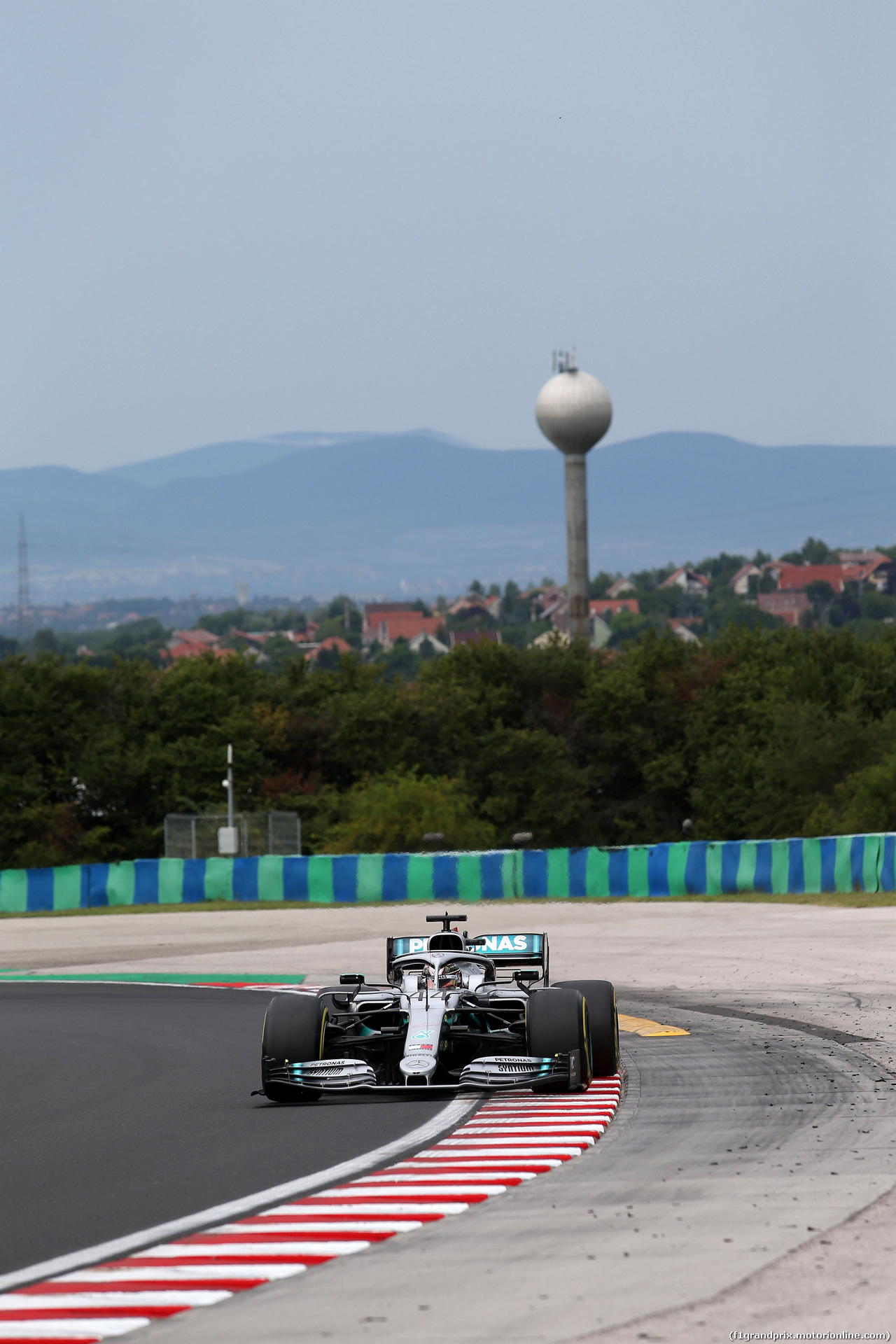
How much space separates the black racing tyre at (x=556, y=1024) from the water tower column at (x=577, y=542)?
276 ft

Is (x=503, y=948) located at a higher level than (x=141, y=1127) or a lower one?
higher

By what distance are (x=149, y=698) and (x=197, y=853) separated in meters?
30.8

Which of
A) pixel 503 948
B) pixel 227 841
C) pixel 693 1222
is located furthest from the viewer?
pixel 227 841

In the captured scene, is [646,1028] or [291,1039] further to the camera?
[646,1028]

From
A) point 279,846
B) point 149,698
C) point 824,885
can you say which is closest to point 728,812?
point 149,698

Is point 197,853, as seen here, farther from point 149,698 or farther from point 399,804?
point 149,698

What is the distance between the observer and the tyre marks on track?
284 inches

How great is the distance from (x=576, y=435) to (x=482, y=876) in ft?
192

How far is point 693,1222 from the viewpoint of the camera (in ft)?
28.2

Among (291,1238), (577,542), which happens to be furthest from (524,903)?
(577,542)

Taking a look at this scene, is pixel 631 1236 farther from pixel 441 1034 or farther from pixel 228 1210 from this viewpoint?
pixel 441 1034

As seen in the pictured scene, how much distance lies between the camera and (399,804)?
207 ft

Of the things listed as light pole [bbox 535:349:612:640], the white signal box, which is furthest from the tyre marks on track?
light pole [bbox 535:349:612:640]

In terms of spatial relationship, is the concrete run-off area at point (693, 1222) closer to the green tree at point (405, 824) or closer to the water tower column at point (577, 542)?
the green tree at point (405, 824)
